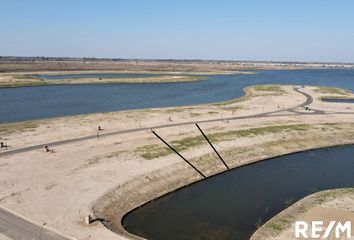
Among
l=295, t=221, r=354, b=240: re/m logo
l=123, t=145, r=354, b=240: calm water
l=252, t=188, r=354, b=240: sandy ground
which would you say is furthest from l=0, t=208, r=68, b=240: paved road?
l=295, t=221, r=354, b=240: re/m logo

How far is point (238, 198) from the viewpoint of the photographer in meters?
39.9

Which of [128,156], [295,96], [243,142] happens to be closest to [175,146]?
[128,156]

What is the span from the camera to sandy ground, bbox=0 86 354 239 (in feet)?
113

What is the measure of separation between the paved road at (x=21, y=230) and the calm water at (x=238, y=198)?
23.3 ft

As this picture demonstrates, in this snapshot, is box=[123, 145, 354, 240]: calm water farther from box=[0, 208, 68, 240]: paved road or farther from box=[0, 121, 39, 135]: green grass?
box=[0, 121, 39, 135]: green grass

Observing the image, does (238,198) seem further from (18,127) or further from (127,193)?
(18,127)

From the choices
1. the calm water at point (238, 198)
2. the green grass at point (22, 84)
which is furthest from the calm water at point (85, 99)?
the calm water at point (238, 198)

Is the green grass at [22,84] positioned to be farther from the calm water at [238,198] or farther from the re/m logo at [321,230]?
the re/m logo at [321,230]

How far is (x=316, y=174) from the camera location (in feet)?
161

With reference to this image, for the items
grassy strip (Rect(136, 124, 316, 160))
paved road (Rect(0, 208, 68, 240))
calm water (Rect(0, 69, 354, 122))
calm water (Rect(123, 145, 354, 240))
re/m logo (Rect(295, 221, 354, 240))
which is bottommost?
calm water (Rect(123, 145, 354, 240))

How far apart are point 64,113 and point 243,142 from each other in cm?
4557

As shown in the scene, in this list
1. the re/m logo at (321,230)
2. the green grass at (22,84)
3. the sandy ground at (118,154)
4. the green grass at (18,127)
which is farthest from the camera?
the green grass at (22,84)

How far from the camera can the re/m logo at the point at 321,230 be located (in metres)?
29.6

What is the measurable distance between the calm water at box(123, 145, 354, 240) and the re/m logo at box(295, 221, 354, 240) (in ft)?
12.8
